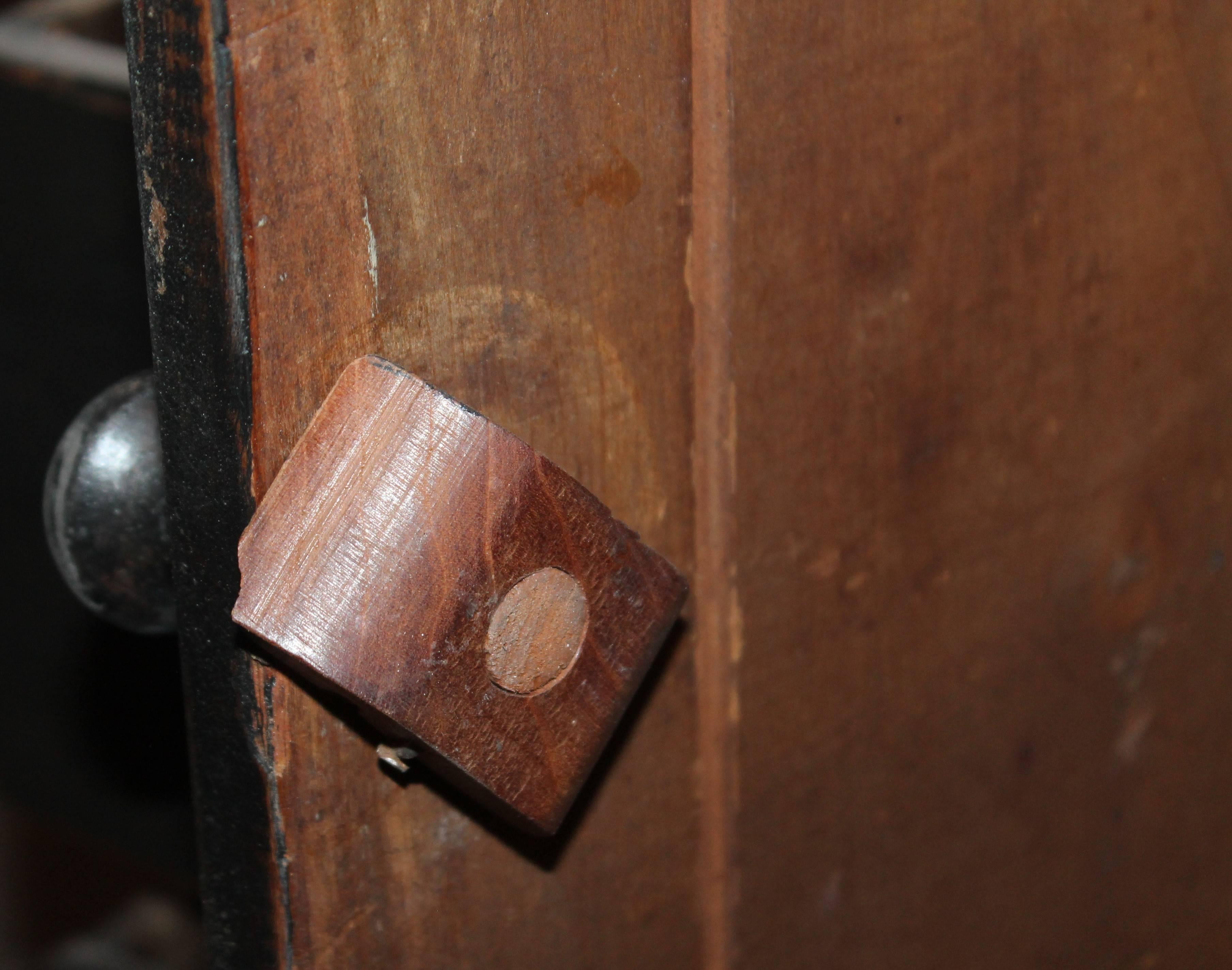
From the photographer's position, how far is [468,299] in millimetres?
460

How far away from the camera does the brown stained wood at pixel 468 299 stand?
0.42 metres

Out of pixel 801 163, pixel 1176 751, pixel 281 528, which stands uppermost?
pixel 801 163

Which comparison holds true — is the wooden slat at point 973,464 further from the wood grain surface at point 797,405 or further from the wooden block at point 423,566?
the wooden block at point 423,566

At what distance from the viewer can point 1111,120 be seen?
648mm

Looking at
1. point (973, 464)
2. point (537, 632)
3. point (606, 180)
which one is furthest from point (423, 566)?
point (973, 464)

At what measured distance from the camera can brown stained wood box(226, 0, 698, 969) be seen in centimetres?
42

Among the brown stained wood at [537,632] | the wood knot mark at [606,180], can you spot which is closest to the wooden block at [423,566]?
the brown stained wood at [537,632]

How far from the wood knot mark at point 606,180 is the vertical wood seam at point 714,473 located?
1.2 inches

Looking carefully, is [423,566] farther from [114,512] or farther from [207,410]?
[114,512]

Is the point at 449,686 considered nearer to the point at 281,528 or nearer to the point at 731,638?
the point at 281,528

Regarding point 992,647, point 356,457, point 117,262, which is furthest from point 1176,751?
point 117,262

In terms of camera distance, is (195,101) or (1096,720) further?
(1096,720)

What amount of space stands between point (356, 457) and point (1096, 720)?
1.68 ft

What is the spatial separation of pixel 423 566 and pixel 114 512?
192mm
